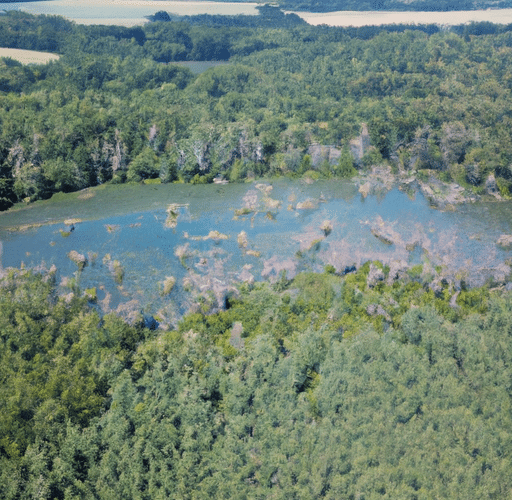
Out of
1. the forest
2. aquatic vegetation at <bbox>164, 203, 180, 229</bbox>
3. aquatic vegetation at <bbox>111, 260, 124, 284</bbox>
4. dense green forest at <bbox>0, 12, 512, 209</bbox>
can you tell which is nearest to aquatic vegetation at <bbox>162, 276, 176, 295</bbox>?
aquatic vegetation at <bbox>111, 260, 124, 284</bbox>

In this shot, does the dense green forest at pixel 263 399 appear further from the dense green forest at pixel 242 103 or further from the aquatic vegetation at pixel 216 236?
the dense green forest at pixel 242 103

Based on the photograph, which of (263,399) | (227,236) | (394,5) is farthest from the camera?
(394,5)

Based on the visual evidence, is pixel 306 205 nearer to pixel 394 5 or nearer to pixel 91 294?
pixel 91 294

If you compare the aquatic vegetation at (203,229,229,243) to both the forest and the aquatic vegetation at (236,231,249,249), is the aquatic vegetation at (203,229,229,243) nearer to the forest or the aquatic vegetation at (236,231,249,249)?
the aquatic vegetation at (236,231,249,249)

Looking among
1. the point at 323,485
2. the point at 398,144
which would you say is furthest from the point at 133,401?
the point at 398,144

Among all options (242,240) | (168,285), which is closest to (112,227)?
(242,240)

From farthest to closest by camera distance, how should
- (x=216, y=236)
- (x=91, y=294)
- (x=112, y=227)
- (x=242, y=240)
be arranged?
(x=112, y=227) < (x=216, y=236) < (x=242, y=240) < (x=91, y=294)
